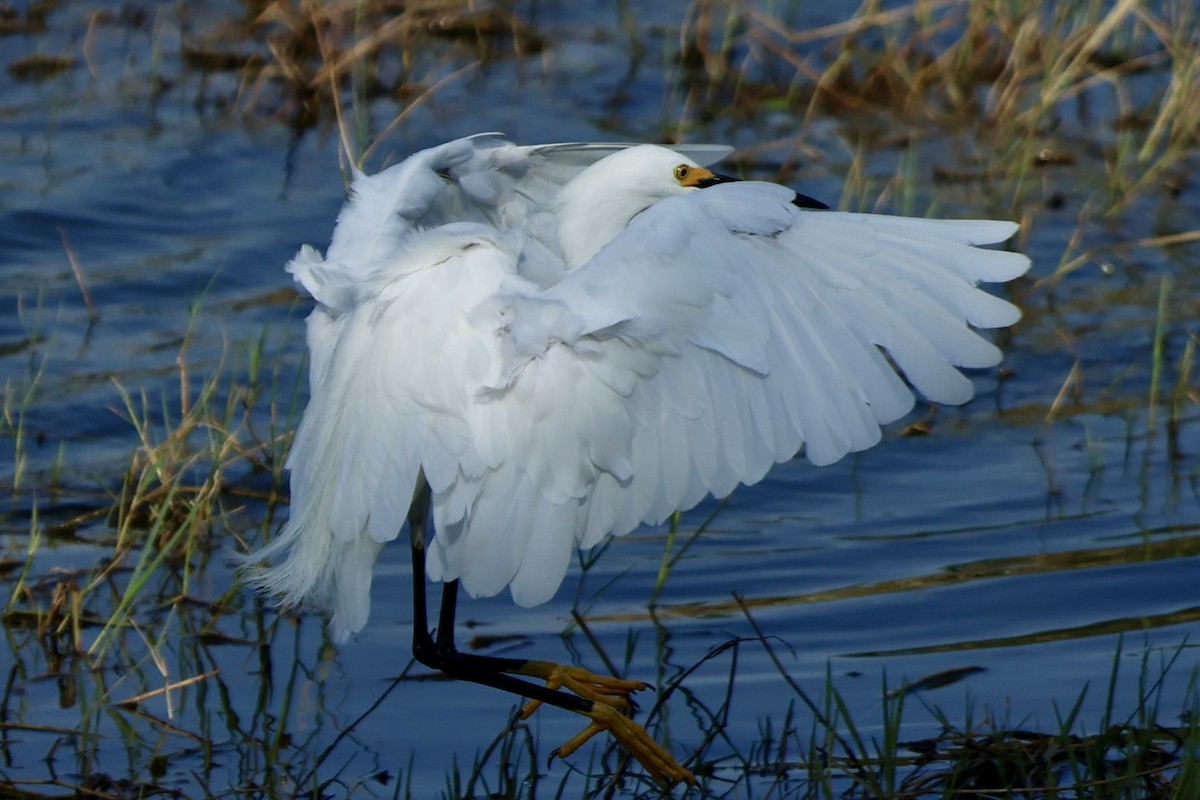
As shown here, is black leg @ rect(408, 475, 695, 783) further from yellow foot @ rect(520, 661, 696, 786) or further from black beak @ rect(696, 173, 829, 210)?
black beak @ rect(696, 173, 829, 210)

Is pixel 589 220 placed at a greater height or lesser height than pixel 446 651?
greater

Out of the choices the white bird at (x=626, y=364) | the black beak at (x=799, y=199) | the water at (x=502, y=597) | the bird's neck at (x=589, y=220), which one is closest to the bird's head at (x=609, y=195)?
the bird's neck at (x=589, y=220)

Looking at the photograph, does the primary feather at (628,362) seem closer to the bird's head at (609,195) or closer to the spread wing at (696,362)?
the spread wing at (696,362)

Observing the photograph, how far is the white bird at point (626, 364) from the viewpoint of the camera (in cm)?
312

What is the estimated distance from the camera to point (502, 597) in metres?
4.80

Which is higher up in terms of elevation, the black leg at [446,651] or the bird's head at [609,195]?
the bird's head at [609,195]

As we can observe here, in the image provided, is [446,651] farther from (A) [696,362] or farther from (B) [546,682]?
(A) [696,362]

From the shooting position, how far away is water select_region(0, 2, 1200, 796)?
13.3 ft

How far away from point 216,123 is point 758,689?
4.88 m

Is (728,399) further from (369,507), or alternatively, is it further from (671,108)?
(671,108)

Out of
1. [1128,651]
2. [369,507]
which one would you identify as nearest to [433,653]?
[369,507]

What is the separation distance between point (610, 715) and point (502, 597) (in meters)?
1.09

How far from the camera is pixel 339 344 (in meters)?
3.60

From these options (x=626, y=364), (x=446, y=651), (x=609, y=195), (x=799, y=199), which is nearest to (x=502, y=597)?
(x=446, y=651)
